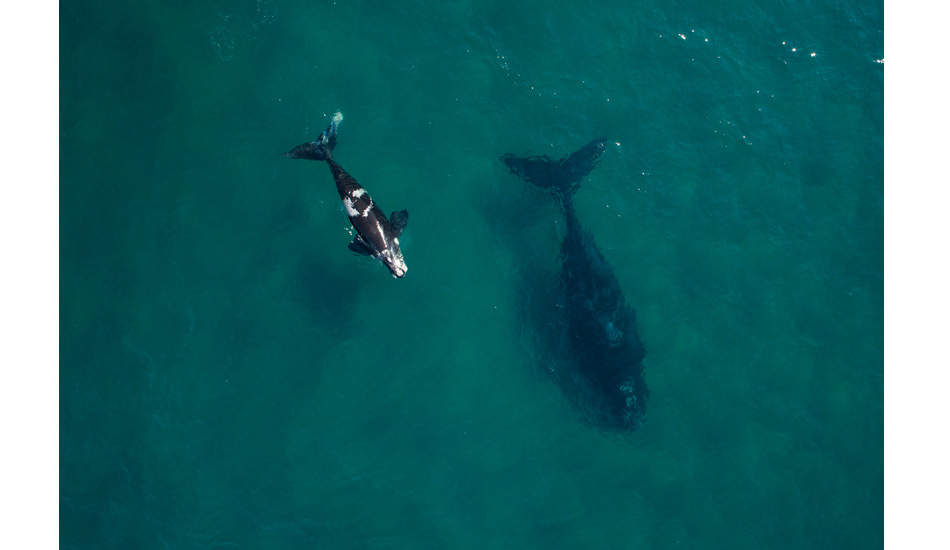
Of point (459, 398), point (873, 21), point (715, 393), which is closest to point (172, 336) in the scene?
point (459, 398)

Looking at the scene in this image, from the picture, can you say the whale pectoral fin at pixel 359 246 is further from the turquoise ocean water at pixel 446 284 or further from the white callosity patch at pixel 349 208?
the white callosity patch at pixel 349 208

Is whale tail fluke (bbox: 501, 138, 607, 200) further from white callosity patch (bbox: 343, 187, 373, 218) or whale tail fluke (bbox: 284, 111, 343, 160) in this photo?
whale tail fluke (bbox: 284, 111, 343, 160)

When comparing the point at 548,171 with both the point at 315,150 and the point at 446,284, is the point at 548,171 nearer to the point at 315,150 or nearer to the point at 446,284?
the point at 446,284

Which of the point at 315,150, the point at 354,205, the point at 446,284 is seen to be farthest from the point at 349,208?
the point at 446,284

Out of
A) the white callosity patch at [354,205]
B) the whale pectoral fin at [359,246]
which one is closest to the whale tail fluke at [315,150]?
the white callosity patch at [354,205]

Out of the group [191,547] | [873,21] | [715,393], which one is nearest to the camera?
[191,547]

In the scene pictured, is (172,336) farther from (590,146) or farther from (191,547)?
(590,146)

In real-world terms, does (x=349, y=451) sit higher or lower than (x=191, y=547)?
higher

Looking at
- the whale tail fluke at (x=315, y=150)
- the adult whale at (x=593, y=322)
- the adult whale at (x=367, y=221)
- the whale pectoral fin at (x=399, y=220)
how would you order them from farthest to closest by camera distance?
1. the adult whale at (x=593, y=322)
2. the whale tail fluke at (x=315, y=150)
3. the whale pectoral fin at (x=399, y=220)
4. the adult whale at (x=367, y=221)

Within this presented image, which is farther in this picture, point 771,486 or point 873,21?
point 873,21
